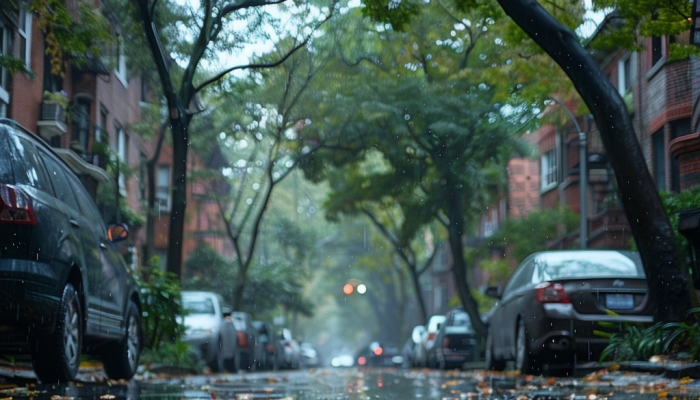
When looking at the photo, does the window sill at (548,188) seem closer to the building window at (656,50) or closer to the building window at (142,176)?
the building window at (656,50)

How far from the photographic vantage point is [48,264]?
28.2 ft

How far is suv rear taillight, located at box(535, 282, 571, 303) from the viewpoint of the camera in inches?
494

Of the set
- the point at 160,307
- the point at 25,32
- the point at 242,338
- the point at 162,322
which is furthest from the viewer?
the point at 242,338

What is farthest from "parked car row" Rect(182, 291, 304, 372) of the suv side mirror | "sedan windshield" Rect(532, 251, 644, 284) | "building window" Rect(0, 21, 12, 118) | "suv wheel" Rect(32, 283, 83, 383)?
"suv wheel" Rect(32, 283, 83, 383)

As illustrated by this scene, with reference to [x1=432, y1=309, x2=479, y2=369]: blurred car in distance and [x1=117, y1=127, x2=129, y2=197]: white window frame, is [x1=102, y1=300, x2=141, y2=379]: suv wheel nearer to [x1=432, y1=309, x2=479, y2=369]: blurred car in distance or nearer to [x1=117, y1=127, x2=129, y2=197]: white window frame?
[x1=432, y1=309, x2=479, y2=369]: blurred car in distance

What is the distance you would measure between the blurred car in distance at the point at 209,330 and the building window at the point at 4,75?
4.50 metres

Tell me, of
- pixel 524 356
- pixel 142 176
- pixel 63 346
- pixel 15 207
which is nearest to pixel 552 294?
pixel 524 356

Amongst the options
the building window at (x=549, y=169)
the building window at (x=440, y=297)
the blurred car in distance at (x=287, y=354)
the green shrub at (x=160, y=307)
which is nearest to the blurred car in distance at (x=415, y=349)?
the blurred car in distance at (x=287, y=354)

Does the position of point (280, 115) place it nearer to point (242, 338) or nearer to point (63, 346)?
point (242, 338)

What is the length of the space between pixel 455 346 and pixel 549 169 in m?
17.0

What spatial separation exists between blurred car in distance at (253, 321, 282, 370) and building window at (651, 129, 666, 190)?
9.60 metres

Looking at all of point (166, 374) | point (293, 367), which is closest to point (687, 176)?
point (166, 374)

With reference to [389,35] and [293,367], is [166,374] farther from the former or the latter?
[293,367]

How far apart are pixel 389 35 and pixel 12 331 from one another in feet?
65.9
